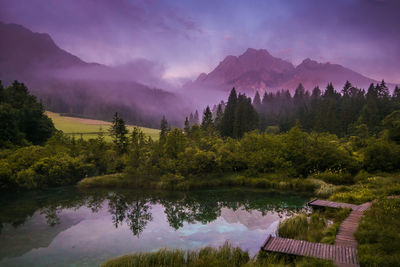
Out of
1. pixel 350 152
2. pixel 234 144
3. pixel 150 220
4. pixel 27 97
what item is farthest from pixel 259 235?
pixel 27 97

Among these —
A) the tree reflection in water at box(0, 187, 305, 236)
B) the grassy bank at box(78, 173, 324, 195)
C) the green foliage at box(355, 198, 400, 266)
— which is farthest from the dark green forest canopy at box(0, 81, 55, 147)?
the green foliage at box(355, 198, 400, 266)

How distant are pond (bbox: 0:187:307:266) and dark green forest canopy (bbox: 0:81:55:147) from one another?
15.4 m

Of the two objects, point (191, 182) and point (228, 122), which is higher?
point (228, 122)

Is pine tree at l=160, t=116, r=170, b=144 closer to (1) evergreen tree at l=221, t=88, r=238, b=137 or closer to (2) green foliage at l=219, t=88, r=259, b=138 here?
(1) evergreen tree at l=221, t=88, r=238, b=137

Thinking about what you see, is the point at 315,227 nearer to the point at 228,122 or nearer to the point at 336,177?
the point at 336,177

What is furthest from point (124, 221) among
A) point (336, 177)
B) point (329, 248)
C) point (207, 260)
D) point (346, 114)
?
point (346, 114)

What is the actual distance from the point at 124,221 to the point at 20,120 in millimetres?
37216

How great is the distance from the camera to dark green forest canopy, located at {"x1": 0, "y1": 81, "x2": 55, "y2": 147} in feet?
126

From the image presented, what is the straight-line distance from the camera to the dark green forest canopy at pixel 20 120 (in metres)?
38.4

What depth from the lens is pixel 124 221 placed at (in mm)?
20719

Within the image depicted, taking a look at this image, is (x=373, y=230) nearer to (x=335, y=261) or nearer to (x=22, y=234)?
(x=335, y=261)

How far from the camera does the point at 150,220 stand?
20906 millimetres

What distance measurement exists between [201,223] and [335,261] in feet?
39.2

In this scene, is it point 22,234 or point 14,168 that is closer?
point 22,234
